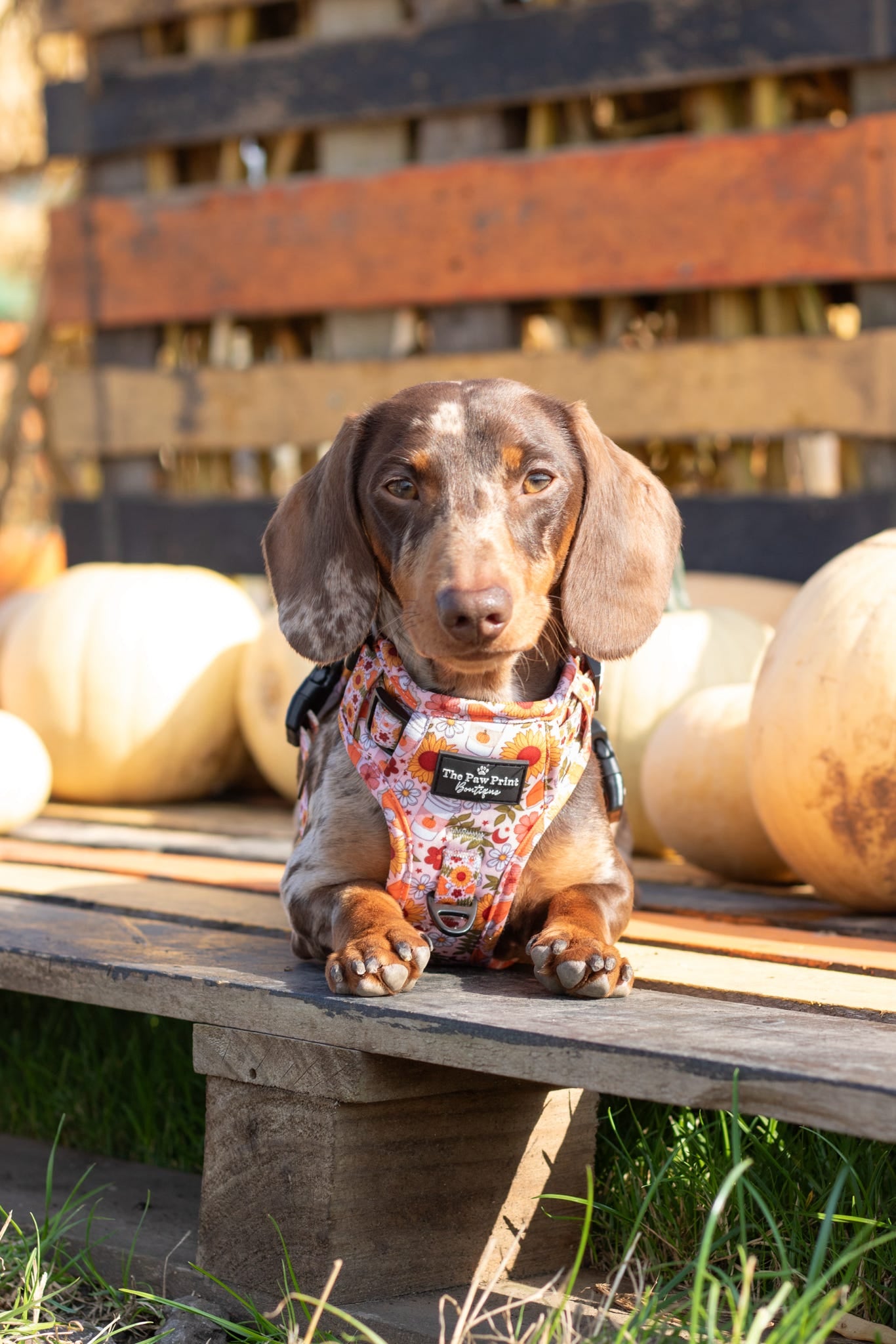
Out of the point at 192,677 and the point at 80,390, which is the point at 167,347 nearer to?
the point at 80,390

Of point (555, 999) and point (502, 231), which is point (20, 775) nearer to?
point (555, 999)

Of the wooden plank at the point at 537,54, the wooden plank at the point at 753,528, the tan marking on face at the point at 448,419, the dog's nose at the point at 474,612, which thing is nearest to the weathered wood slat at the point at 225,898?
the dog's nose at the point at 474,612

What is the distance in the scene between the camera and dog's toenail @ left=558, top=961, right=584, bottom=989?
2.40 metres

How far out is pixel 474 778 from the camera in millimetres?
2586

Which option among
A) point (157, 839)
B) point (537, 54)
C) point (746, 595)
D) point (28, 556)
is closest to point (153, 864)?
point (157, 839)

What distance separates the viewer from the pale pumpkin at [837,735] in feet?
10.4

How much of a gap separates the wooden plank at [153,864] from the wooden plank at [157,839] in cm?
4

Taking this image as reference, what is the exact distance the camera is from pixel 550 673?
282cm

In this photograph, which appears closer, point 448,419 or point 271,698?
point 448,419

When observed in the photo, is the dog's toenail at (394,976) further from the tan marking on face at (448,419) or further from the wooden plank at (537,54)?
the wooden plank at (537,54)

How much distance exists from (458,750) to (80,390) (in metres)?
4.15

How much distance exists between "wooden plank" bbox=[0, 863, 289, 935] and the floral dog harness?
361 mm

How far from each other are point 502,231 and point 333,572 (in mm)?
2947

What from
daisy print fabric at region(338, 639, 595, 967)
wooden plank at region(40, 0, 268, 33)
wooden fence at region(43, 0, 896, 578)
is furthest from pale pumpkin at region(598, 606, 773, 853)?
wooden plank at region(40, 0, 268, 33)
